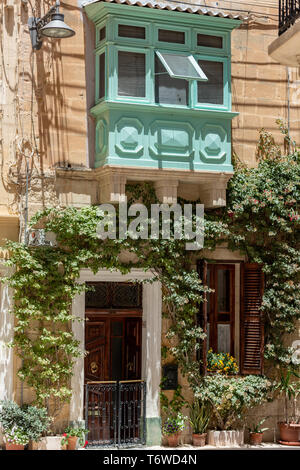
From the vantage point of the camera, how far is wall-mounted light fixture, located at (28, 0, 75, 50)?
1411 cm

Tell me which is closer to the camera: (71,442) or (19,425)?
(19,425)

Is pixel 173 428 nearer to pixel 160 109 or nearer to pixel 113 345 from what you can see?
pixel 113 345

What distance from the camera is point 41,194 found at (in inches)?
614

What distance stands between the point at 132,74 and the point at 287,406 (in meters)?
6.74

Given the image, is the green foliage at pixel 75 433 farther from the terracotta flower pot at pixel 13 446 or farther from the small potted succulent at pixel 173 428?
the small potted succulent at pixel 173 428

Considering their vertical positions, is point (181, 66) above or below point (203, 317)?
above

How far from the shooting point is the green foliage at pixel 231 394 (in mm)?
15961

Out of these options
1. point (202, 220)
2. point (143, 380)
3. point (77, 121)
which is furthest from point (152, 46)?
point (143, 380)

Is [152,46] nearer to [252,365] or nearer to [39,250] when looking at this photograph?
[39,250]

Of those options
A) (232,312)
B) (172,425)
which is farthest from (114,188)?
(172,425)

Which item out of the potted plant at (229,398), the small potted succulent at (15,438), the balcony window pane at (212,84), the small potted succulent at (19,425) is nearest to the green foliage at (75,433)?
the small potted succulent at (19,425)

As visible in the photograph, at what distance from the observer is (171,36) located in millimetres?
15898

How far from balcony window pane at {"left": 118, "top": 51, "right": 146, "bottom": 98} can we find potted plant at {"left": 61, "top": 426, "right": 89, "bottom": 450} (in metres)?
5.71

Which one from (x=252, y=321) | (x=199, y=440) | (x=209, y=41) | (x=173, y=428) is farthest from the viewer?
(x=252, y=321)
